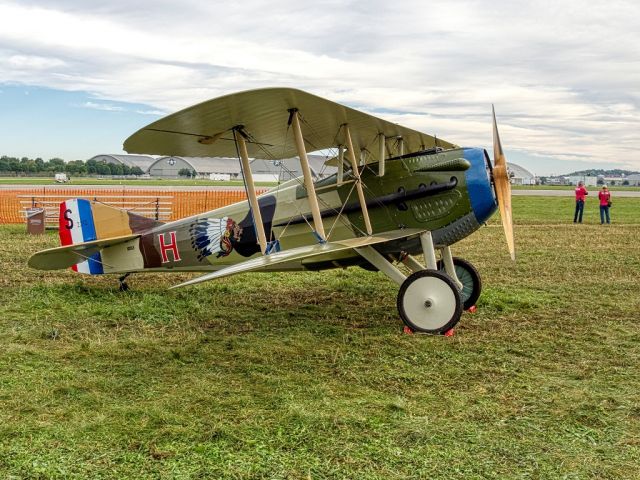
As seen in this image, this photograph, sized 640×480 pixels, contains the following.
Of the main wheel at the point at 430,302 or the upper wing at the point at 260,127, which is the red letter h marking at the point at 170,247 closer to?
the upper wing at the point at 260,127

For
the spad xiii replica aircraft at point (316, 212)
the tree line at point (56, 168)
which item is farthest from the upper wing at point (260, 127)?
the tree line at point (56, 168)

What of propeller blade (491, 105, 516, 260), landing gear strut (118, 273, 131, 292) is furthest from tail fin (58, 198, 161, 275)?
propeller blade (491, 105, 516, 260)

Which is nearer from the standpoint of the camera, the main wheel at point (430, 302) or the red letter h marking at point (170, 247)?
the main wheel at point (430, 302)

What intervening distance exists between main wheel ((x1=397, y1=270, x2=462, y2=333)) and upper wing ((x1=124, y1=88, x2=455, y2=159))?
1.91 m

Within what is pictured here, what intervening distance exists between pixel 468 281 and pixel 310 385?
3.81 metres

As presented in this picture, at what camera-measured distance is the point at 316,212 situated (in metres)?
6.49

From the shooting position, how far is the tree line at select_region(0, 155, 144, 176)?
90688 millimetres

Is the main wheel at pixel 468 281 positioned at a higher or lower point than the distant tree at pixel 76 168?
lower

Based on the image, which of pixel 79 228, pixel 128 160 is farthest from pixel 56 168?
pixel 79 228

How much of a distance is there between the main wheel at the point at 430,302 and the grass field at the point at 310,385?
23cm

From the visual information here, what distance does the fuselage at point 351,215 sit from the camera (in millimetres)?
7117

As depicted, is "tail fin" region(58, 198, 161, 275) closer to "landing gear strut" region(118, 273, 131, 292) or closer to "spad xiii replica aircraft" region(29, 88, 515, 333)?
"spad xiii replica aircraft" region(29, 88, 515, 333)

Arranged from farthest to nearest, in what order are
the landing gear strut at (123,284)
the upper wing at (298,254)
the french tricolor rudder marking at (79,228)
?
the landing gear strut at (123,284) < the french tricolor rudder marking at (79,228) < the upper wing at (298,254)

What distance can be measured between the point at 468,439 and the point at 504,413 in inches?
22.4
